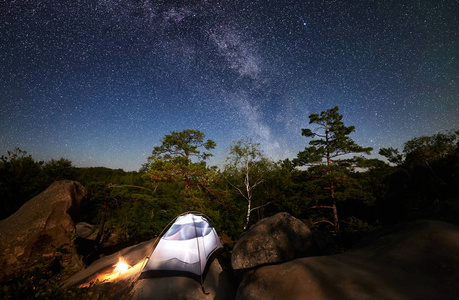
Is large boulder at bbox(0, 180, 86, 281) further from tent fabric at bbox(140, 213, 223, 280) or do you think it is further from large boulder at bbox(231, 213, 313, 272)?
large boulder at bbox(231, 213, 313, 272)

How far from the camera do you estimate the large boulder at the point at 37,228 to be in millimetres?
8359

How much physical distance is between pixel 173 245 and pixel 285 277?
6.84 meters

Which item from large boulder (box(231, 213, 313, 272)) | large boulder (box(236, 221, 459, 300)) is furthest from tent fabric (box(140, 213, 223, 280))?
large boulder (box(236, 221, 459, 300))

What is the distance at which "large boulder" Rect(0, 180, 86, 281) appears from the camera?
836cm

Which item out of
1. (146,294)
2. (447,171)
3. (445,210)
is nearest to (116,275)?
(146,294)

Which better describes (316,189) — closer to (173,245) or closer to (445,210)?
(445,210)

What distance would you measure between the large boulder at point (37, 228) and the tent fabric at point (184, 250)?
461cm

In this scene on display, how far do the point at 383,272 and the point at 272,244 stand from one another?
19.7 feet

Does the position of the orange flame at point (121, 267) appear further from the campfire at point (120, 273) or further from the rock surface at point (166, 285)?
the rock surface at point (166, 285)

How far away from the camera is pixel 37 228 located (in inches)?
358

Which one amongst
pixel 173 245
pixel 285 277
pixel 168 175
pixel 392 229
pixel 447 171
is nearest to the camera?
pixel 285 277

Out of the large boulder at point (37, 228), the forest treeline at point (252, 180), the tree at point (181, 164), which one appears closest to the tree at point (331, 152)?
the forest treeline at point (252, 180)

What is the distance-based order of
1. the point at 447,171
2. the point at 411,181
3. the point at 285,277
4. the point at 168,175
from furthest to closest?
the point at 411,181, the point at 447,171, the point at 168,175, the point at 285,277

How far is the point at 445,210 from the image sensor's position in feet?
16.7
